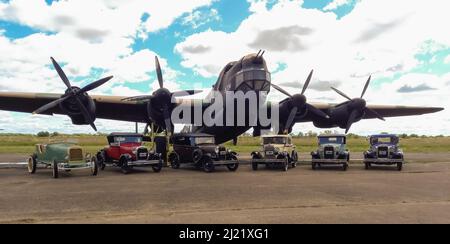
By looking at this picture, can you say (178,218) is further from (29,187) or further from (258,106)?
(258,106)

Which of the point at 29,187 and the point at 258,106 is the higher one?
the point at 258,106

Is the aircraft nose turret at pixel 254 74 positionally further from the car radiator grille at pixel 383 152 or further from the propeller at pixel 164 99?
the car radiator grille at pixel 383 152

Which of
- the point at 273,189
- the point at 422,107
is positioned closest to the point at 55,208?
the point at 273,189

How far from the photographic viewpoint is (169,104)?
21609 millimetres

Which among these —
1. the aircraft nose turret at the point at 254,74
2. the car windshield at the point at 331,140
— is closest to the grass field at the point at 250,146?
the aircraft nose turret at the point at 254,74

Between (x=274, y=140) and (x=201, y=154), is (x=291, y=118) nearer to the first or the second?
(x=274, y=140)

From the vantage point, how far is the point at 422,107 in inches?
1211

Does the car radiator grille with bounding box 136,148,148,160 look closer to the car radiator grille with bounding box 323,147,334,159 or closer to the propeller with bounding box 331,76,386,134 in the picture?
the car radiator grille with bounding box 323,147,334,159

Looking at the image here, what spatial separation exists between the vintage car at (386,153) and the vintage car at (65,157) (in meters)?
14.1

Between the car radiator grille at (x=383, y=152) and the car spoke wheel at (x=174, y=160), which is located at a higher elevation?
the car radiator grille at (x=383, y=152)

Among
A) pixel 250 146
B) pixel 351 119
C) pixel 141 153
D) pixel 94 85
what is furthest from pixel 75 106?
pixel 250 146

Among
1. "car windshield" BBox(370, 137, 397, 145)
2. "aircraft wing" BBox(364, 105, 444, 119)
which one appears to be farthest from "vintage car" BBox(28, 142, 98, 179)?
"aircraft wing" BBox(364, 105, 444, 119)

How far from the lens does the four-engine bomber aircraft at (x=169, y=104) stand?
2069cm
